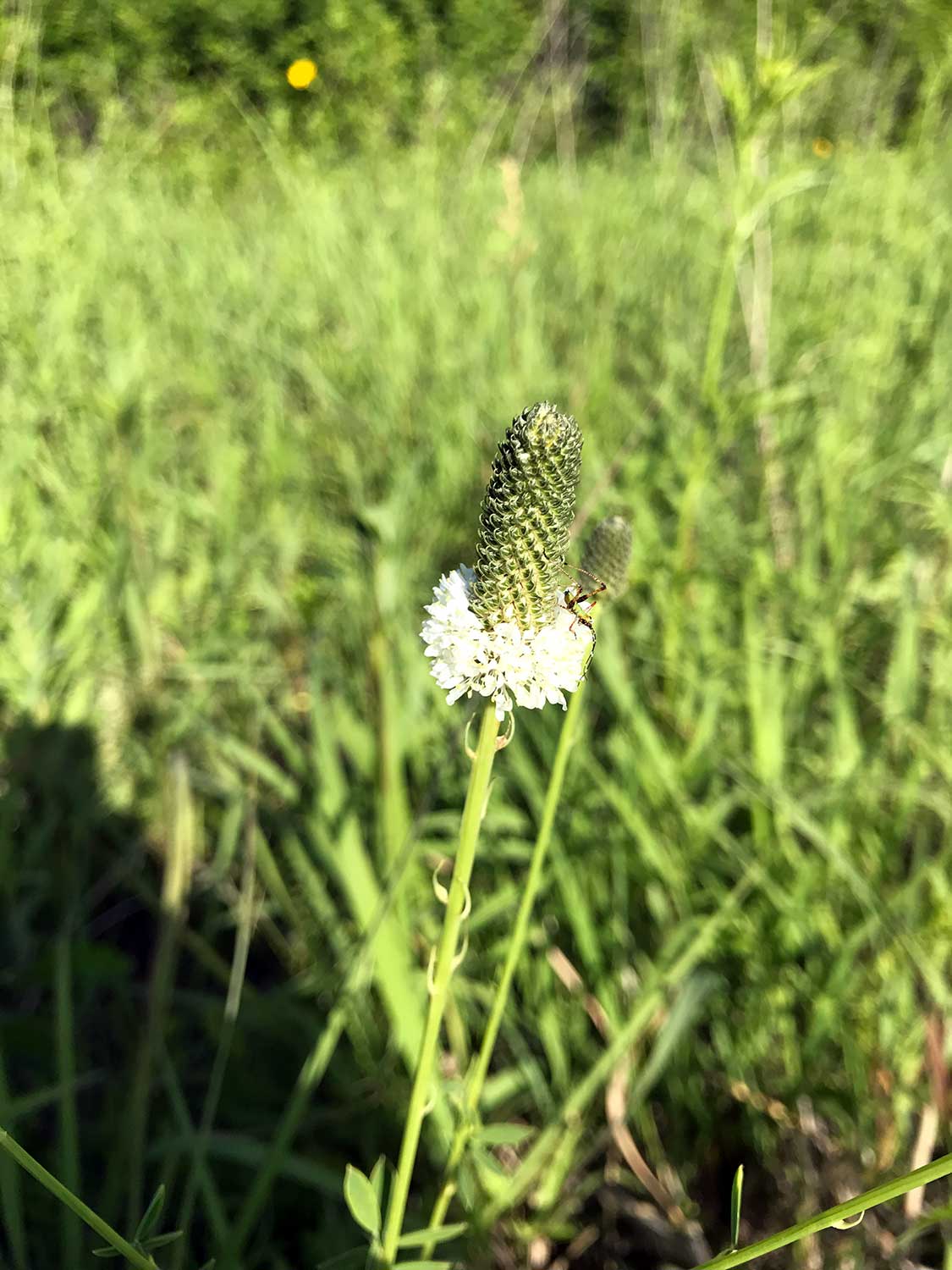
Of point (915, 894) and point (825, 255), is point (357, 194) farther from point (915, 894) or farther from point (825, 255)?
point (915, 894)

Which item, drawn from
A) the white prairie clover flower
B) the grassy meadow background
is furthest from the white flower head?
the grassy meadow background

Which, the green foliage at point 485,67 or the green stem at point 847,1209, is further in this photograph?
the green foliage at point 485,67

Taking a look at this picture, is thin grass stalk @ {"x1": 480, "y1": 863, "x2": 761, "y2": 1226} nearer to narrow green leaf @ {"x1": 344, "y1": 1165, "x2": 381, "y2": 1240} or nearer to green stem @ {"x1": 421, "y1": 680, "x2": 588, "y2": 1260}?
green stem @ {"x1": 421, "y1": 680, "x2": 588, "y2": 1260}

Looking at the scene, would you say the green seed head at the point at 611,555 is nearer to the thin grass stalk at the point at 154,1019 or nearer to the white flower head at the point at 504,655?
the white flower head at the point at 504,655

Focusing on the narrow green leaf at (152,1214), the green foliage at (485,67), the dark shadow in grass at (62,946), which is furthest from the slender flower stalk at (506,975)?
the green foliage at (485,67)

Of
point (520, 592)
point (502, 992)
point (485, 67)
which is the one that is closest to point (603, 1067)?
point (502, 992)

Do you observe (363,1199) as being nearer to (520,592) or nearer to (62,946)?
(520,592)

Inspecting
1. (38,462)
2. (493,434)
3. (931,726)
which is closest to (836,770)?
(931,726)
